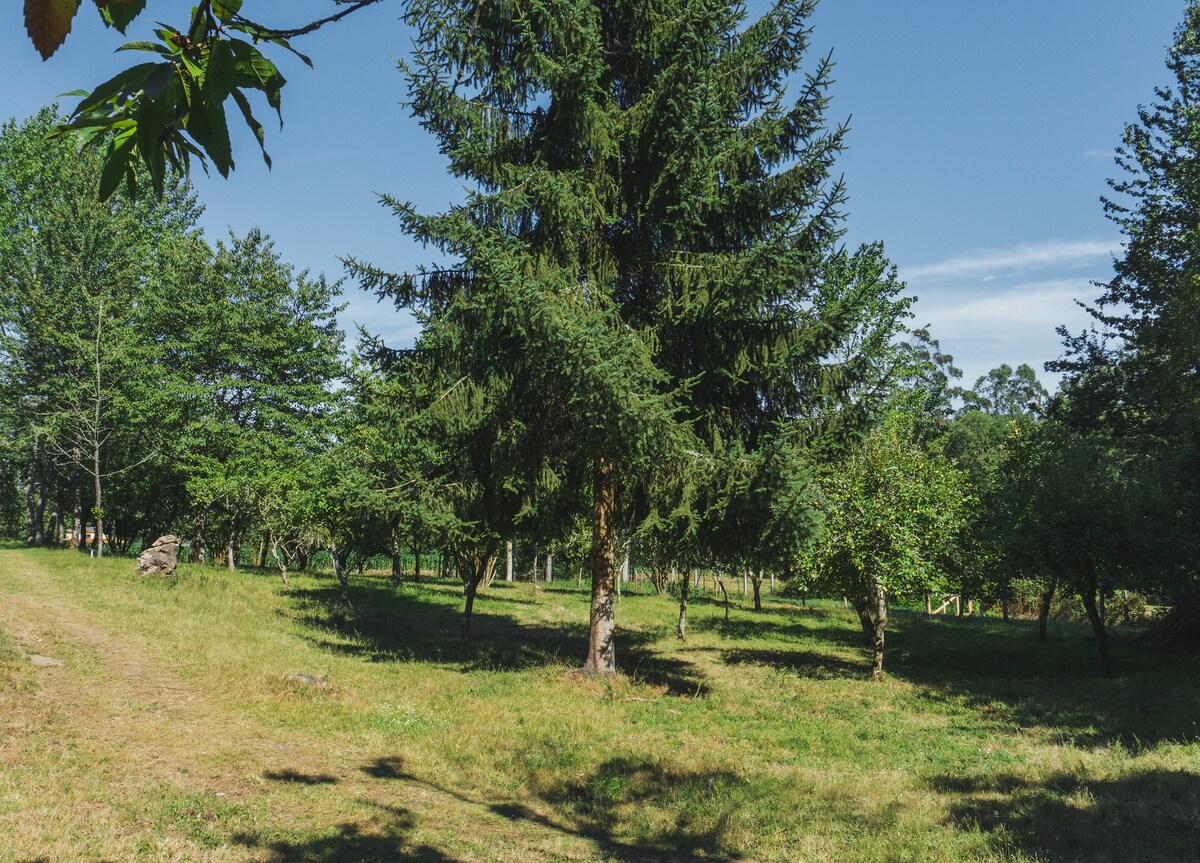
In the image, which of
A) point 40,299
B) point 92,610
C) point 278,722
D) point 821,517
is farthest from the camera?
point 40,299

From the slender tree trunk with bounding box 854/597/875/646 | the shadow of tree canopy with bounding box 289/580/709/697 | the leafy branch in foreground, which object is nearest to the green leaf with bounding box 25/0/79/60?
the leafy branch in foreground

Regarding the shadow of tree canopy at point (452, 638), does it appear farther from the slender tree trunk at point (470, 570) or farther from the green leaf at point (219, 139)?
the green leaf at point (219, 139)

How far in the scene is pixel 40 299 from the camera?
30453 mm

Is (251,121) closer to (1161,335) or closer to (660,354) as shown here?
(660,354)

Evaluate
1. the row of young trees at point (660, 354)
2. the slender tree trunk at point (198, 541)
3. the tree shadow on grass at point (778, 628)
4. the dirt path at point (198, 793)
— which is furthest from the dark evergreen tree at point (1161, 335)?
the slender tree trunk at point (198, 541)

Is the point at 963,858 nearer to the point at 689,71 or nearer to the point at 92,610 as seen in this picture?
the point at 689,71

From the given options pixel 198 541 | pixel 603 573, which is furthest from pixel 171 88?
pixel 198 541

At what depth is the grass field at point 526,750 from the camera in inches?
275

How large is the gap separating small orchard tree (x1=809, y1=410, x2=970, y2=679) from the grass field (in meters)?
2.73

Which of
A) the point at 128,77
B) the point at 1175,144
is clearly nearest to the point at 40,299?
the point at 128,77

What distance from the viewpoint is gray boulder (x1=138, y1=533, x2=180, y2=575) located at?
2417 centimetres

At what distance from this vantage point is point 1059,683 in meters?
19.2

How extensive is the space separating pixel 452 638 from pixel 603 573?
712 centimetres

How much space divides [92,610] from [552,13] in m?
17.2
